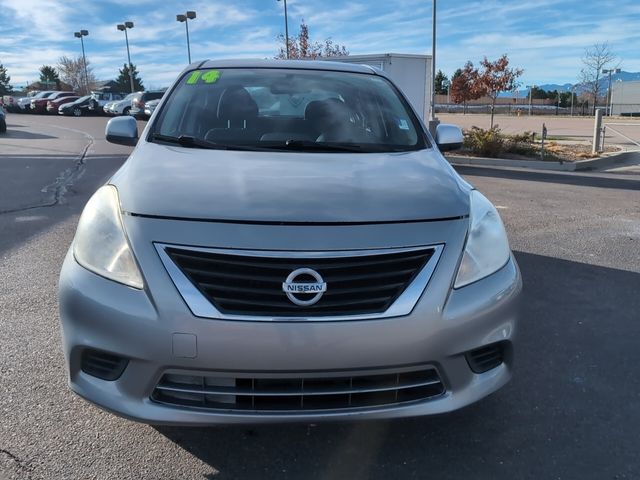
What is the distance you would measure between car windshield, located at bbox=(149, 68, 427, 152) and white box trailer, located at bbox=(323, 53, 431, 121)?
34.7 feet

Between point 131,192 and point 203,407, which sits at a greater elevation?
point 131,192

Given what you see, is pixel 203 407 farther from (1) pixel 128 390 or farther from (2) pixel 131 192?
(2) pixel 131 192

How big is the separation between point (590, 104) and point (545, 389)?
73.1 meters

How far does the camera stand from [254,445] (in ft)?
8.52

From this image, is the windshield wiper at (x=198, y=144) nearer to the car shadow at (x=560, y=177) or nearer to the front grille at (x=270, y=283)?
the front grille at (x=270, y=283)

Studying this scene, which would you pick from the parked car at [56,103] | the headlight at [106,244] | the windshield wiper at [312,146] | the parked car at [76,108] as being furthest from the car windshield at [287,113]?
the parked car at [56,103]

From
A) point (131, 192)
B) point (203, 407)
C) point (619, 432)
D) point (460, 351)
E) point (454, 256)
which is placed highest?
point (131, 192)

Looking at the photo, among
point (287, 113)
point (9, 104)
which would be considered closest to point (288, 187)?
point (287, 113)

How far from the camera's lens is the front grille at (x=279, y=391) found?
2152 millimetres

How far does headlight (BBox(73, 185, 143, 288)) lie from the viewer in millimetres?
2209

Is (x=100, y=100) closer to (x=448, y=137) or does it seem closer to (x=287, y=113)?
(x=287, y=113)

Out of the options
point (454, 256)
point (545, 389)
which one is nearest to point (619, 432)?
point (545, 389)

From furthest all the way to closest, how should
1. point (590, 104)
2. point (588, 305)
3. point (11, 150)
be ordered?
point (590, 104)
point (11, 150)
point (588, 305)

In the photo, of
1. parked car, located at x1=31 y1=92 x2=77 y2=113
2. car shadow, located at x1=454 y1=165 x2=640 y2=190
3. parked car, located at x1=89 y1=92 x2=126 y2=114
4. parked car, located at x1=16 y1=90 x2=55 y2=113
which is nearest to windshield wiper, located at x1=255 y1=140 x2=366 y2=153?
car shadow, located at x1=454 y1=165 x2=640 y2=190
